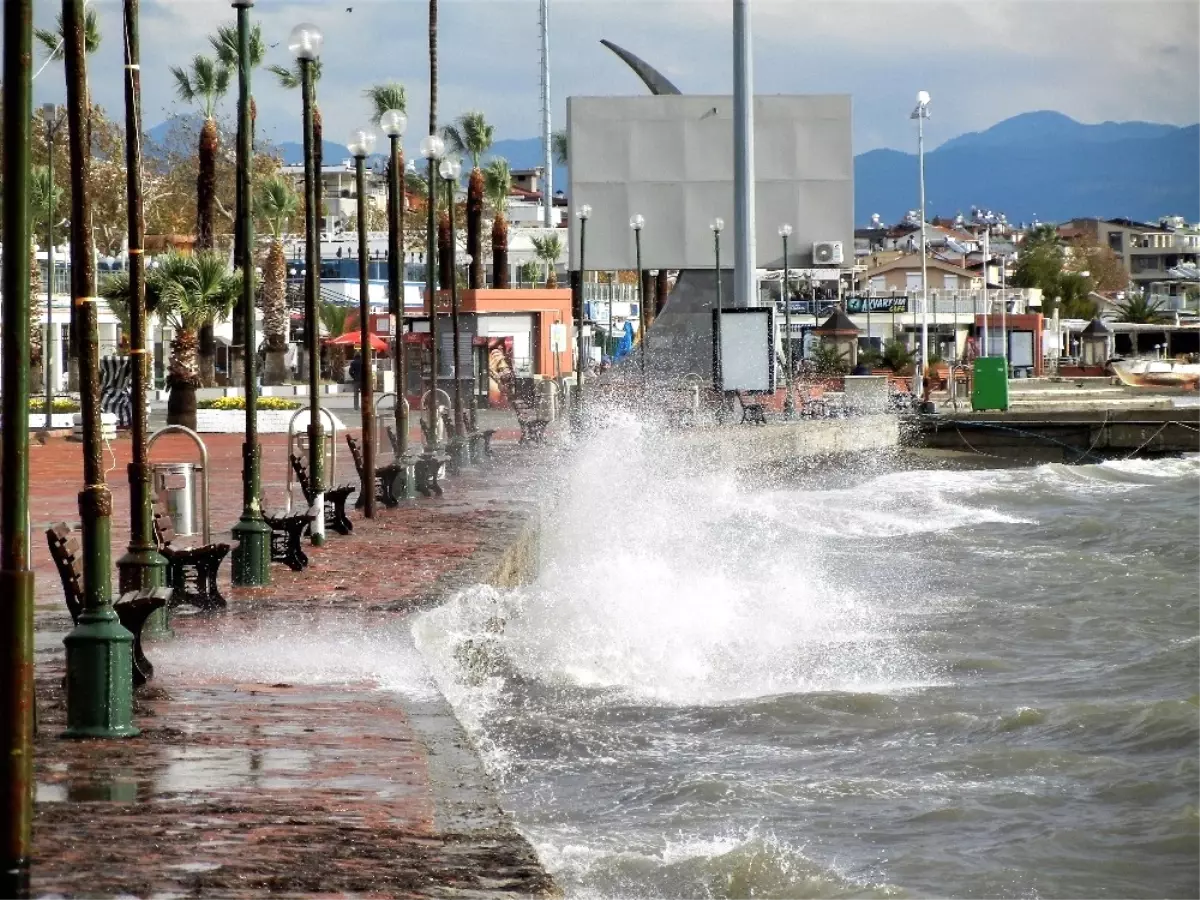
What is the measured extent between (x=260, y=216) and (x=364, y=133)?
49.3 m

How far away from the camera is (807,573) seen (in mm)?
21078

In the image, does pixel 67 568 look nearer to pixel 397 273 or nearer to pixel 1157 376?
pixel 397 273

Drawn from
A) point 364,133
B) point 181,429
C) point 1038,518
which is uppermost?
point 364,133

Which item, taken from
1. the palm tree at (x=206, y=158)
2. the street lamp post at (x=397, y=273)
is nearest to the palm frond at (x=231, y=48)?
the palm tree at (x=206, y=158)

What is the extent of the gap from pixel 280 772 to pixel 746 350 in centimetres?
2570

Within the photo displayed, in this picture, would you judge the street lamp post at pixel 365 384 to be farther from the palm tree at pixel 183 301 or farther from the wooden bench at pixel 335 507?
the palm tree at pixel 183 301

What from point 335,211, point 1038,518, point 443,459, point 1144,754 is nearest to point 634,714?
point 1144,754

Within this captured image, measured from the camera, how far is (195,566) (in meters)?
11.7

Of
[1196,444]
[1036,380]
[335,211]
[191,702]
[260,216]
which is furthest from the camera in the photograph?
[335,211]

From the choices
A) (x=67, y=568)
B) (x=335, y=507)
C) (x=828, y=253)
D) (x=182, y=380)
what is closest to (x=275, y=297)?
(x=828, y=253)

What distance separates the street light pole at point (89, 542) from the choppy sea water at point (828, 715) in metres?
1.84

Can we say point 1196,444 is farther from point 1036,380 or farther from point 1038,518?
point 1036,380

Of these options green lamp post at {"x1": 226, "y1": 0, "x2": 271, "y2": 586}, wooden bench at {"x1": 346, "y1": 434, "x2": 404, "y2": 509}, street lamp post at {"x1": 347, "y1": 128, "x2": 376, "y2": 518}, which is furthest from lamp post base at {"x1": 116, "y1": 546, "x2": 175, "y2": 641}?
wooden bench at {"x1": 346, "y1": 434, "x2": 404, "y2": 509}

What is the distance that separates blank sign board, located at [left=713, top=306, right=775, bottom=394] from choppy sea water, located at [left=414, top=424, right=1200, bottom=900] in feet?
32.2
